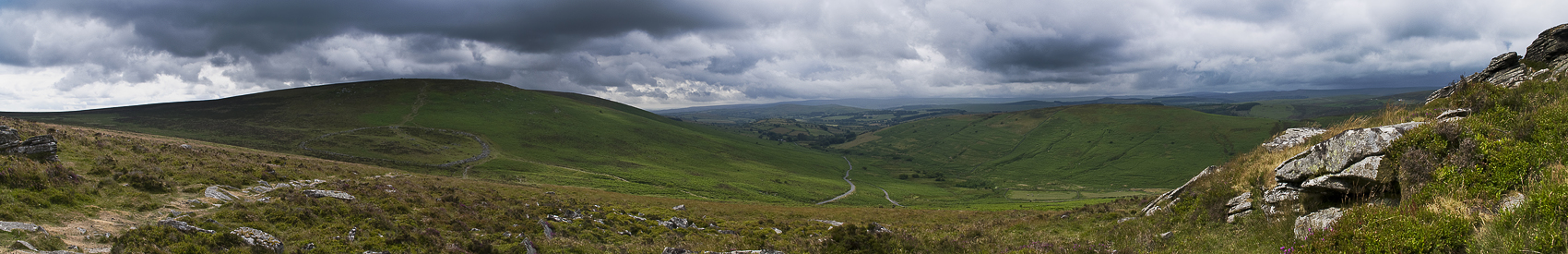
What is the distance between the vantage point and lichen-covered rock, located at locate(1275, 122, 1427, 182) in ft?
43.7

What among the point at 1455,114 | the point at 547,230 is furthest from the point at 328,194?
the point at 1455,114

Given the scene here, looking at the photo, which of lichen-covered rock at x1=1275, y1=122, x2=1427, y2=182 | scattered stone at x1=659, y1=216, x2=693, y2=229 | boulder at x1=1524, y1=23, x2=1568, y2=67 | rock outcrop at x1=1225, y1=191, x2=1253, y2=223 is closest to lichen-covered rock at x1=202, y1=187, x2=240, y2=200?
scattered stone at x1=659, y1=216, x2=693, y2=229

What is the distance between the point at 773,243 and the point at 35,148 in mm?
31386

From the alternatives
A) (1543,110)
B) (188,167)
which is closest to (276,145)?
(188,167)

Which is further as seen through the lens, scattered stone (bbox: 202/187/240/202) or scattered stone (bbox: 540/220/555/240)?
scattered stone (bbox: 540/220/555/240)

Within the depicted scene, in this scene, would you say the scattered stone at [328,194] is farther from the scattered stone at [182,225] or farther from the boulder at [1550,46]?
the boulder at [1550,46]

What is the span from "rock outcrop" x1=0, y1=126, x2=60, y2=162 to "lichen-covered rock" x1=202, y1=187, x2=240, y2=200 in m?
5.43

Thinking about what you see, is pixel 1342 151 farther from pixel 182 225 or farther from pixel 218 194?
pixel 218 194

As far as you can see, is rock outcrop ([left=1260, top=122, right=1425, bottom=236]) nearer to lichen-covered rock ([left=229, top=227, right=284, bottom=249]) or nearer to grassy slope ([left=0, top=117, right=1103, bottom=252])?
grassy slope ([left=0, top=117, right=1103, bottom=252])

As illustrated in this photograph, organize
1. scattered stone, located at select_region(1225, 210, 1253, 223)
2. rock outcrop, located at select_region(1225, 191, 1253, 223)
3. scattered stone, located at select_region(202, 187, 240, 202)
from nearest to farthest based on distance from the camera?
scattered stone, located at select_region(1225, 210, 1253, 223), rock outcrop, located at select_region(1225, 191, 1253, 223), scattered stone, located at select_region(202, 187, 240, 202)

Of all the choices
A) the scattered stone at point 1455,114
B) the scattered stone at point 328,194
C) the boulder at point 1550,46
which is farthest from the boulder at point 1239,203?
the scattered stone at point 328,194

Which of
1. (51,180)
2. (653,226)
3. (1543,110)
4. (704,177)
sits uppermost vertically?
(1543,110)

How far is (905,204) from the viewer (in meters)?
115

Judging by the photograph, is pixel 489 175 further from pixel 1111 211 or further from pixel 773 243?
pixel 1111 211
